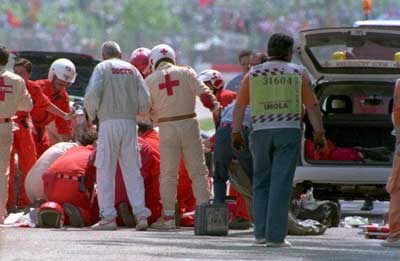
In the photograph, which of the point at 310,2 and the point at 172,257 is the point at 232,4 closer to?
the point at 310,2

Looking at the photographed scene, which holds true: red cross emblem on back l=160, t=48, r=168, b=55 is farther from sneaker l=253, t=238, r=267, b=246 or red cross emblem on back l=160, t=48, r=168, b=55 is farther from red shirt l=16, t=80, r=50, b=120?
sneaker l=253, t=238, r=267, b=246

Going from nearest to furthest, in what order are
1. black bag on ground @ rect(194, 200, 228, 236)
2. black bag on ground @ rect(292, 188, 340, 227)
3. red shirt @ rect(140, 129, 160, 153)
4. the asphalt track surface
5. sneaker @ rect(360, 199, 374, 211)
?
the asphalt track surface < black bag on ground @ rect(194, 200, 228, 236) < black bag on ground @ rect(292, 188, 340, 227) < red shirt @ rect(140, 129, 160, 153) < sneaker @ rect(360, 199, 374, 211)

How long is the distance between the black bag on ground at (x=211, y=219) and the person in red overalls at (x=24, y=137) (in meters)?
3.35

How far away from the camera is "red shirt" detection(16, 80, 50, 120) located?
22.3 meters

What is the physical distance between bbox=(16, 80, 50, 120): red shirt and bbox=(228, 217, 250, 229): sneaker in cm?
342

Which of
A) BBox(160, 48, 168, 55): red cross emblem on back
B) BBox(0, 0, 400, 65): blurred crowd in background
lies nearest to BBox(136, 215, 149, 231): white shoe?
BBox(160, 48, 168, 55): red cross emblem on back

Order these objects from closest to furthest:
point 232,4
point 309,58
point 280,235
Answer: point 280,235, point 309,58, point 232,4

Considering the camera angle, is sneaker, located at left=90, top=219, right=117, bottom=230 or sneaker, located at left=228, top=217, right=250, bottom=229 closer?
sneaker, located at left=90, top=219, right=117, bottom=230

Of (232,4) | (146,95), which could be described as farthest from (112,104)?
(232,4)

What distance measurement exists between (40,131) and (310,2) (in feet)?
172

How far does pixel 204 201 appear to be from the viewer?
65.4 ft

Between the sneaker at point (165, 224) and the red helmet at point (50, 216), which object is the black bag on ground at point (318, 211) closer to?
the sneaker at point (165, 224)

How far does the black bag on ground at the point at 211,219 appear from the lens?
61.1ft

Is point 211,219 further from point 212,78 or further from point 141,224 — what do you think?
point 212,78
